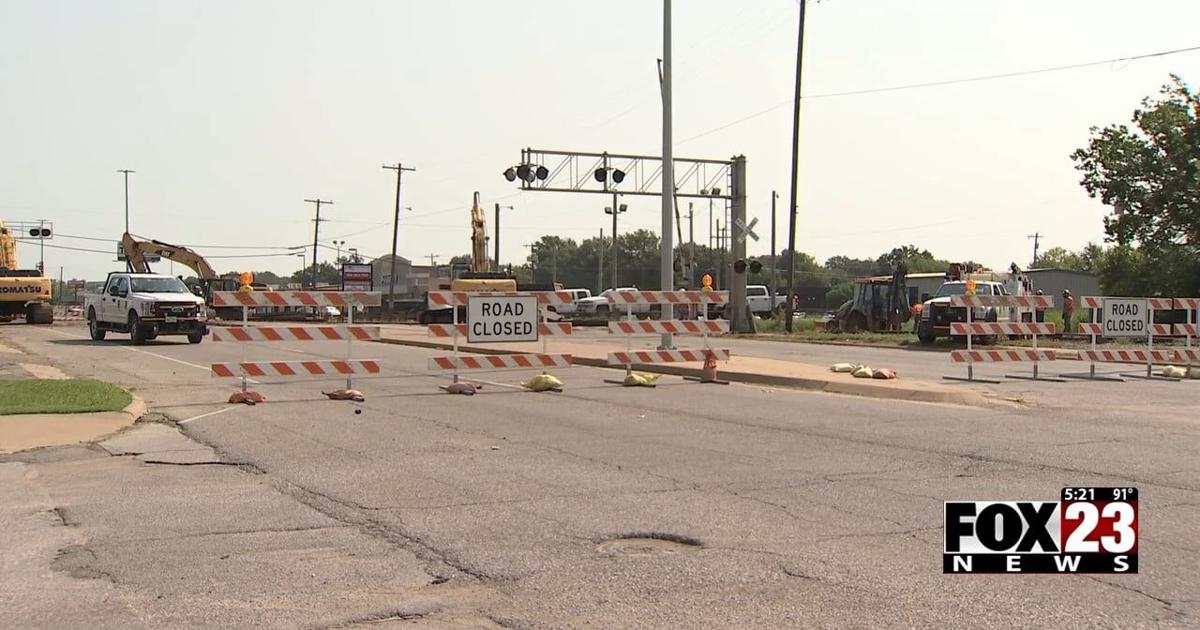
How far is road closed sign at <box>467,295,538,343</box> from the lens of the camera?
54.1 ft

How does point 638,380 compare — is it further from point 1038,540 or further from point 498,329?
point 1038,540

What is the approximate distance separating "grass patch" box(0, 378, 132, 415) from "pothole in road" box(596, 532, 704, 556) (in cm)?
871

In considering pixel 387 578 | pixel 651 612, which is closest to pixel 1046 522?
pixel 651 612

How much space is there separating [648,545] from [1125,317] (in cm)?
1693

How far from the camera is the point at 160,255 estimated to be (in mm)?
45938

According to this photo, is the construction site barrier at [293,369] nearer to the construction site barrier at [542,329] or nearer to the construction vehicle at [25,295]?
the construction site barrier at [542,329]

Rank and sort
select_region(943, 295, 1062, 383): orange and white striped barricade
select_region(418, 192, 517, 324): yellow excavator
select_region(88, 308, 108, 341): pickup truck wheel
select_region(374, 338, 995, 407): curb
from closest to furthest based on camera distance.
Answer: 1. select_region(374, 338, 995, 407): curb
2. select_region(943, 295, 1062, 383): orange and white striped barricade
3. select_region(88, 308, 108, 341): pickup truck wheel
4. select_region(418, 192, 517, 324): yellow excavator

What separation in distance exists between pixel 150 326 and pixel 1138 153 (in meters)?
38.0

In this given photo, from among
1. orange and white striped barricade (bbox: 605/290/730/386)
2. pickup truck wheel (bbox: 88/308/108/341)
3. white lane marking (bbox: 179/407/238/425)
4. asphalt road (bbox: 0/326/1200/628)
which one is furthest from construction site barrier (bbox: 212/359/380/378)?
pickup truck wheel (bbox: 88/308/108/341)

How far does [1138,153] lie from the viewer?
4338 centimetres

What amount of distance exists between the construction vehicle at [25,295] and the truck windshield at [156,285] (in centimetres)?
1571

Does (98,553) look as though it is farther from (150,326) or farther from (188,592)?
(150,326)

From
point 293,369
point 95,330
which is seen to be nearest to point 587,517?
point 293,369

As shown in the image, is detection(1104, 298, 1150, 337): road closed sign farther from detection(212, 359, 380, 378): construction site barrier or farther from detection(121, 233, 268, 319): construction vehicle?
detection(121, 233, 268, 319): construction vehicle
